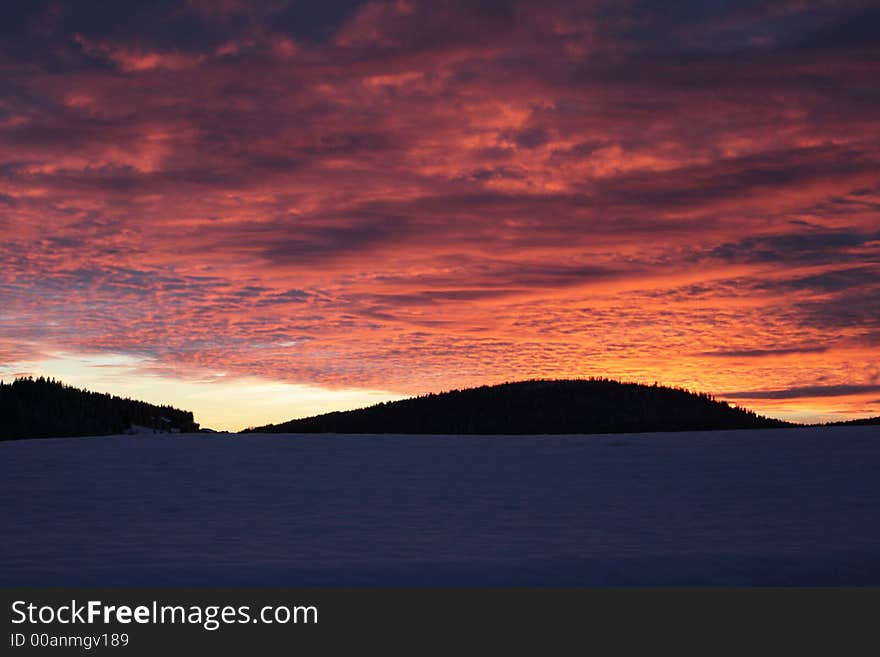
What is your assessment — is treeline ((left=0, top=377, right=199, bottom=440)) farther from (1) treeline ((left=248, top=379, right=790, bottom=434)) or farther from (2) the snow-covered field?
(2) the snow-covered field

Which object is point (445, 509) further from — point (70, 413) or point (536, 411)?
point (536, 411)

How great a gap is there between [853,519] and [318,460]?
869cm

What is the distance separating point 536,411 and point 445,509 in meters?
41.3

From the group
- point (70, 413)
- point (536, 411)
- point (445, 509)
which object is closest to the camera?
point (445, 509)

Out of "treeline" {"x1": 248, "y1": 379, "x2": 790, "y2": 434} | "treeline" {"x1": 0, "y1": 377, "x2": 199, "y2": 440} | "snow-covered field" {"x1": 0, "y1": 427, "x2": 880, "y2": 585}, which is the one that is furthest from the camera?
"treeline" {"x1": 248, "y1": 379, "x2": 790, "y2": 434}

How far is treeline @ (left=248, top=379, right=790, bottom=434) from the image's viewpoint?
167 feet

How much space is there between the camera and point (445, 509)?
12.9 m

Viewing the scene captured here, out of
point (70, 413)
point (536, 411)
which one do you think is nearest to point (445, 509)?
point (70, 413)

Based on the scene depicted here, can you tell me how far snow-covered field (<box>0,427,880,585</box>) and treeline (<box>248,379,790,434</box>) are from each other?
1256 inches

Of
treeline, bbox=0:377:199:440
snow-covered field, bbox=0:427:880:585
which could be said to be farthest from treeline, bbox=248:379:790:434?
snow-covered field, bbox=0:427:880:585

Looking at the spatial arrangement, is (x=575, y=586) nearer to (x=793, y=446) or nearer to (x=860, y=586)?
(x=860, y=586)

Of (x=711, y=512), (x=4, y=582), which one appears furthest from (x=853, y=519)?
(x=4, y=582)

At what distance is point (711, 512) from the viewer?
1249cm

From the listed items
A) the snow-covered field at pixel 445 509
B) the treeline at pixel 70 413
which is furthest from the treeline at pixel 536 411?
the snow-covered field at pixel 445 509
